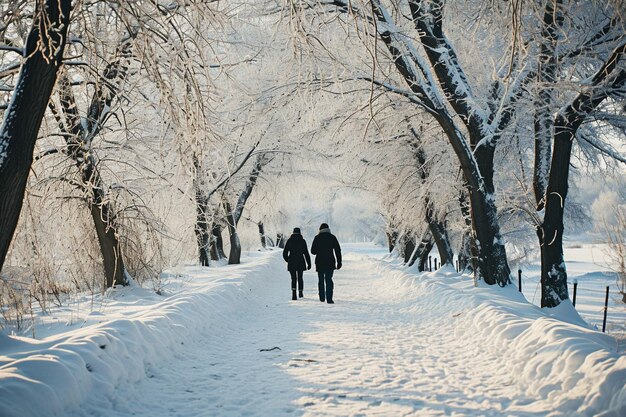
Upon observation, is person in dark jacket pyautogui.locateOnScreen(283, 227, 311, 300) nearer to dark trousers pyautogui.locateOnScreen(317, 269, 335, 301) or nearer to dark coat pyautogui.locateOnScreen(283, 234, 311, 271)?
dark coat pyautogui.locateOnScreen(283, 234, 311, 271)

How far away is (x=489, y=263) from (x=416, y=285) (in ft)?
9.26

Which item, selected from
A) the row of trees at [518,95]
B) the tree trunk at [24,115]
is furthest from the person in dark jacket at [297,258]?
the tree trunk at [24,115]

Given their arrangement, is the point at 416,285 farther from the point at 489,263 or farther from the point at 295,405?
the point at 295,405

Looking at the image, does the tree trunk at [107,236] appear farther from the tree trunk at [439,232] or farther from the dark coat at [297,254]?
the tree trunk at [439,232]

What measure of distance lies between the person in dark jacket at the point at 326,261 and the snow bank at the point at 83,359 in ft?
14.9

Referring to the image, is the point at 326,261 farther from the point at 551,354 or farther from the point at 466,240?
the point at 466,240

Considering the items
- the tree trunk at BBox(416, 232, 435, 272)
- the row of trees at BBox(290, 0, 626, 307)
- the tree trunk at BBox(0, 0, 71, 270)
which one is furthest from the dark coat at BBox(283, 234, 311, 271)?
the tree trunk at BBox(416, 232, 435, 272)

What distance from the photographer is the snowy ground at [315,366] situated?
4148 mm

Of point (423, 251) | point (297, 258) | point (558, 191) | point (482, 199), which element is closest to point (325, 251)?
point (297, 258)

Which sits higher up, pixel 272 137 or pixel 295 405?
pixel 272 137

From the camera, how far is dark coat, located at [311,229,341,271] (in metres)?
11.7

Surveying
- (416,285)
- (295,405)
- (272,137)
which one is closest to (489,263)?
(416,285)

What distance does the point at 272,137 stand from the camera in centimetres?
2128

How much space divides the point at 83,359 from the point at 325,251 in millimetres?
7806
